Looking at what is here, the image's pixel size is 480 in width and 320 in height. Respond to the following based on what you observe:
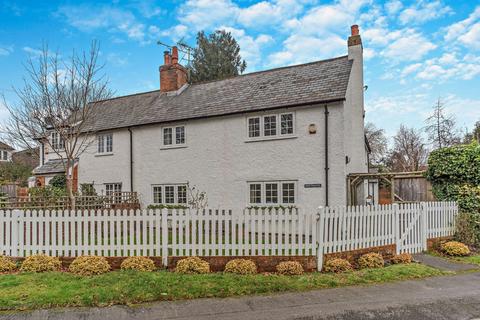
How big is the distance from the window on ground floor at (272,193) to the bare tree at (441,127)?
78.6 feet

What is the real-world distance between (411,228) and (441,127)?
85.5 feet

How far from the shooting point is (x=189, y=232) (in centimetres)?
866

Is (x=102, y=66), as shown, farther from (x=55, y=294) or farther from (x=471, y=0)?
(x=471, y=0)

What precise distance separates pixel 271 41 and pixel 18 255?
13.8 meters

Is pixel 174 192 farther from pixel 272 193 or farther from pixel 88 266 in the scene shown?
pixel 88 266

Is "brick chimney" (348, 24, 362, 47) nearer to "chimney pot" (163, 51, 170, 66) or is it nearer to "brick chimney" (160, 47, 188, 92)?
"brick chimney" (160, 47, 188, 92)

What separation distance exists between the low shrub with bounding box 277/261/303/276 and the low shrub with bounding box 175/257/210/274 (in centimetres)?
177

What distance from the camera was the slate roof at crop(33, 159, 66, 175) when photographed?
21316mm

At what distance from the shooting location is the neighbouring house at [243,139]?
14.1 m

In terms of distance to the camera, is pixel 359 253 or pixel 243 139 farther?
pixel 243 139

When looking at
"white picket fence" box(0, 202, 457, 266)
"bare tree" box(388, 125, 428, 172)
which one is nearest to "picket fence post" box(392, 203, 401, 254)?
"white picket fence" box(0, 202, 457, 266)

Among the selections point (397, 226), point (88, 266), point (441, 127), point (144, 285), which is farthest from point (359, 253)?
point (441, 127)

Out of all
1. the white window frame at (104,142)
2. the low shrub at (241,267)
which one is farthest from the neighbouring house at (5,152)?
the low shrub at (241,267)

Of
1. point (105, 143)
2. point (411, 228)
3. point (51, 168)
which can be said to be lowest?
point (411, 228)
